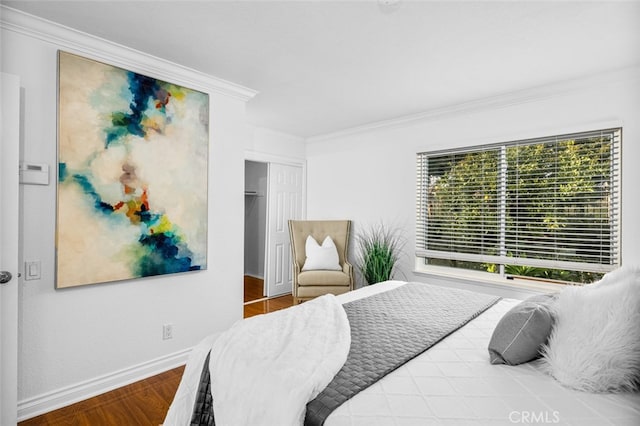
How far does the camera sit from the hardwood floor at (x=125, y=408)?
196 centimetres

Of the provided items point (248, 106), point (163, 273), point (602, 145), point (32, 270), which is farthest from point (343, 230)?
point (32, 270)

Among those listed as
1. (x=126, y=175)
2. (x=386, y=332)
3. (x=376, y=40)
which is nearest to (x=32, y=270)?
(x=126, y=175)

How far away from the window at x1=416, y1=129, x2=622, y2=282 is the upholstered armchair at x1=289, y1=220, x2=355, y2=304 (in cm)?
100

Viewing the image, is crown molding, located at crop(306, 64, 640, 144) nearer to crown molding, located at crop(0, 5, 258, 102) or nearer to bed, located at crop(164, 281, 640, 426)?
crown molding, located at crop(0, 5, 258, 102)

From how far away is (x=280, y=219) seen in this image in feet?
16.1

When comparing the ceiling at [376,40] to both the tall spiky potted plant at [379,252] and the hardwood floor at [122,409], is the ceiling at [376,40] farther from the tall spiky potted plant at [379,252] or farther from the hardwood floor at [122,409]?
the hardwood floor at [122,409]

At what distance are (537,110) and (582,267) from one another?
4.84ft

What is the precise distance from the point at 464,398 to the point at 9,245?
2.40m

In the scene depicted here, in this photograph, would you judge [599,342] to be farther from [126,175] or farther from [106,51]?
[106,51]

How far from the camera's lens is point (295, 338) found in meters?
1.49

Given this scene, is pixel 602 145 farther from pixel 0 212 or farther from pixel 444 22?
pixel 0 212

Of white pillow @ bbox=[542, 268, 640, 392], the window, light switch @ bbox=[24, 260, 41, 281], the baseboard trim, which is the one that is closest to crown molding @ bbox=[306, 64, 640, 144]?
the window

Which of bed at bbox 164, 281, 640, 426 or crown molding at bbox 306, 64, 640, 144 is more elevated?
crown molding at bbox 306, 64, 640, 144

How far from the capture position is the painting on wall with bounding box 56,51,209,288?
214 centimetres
